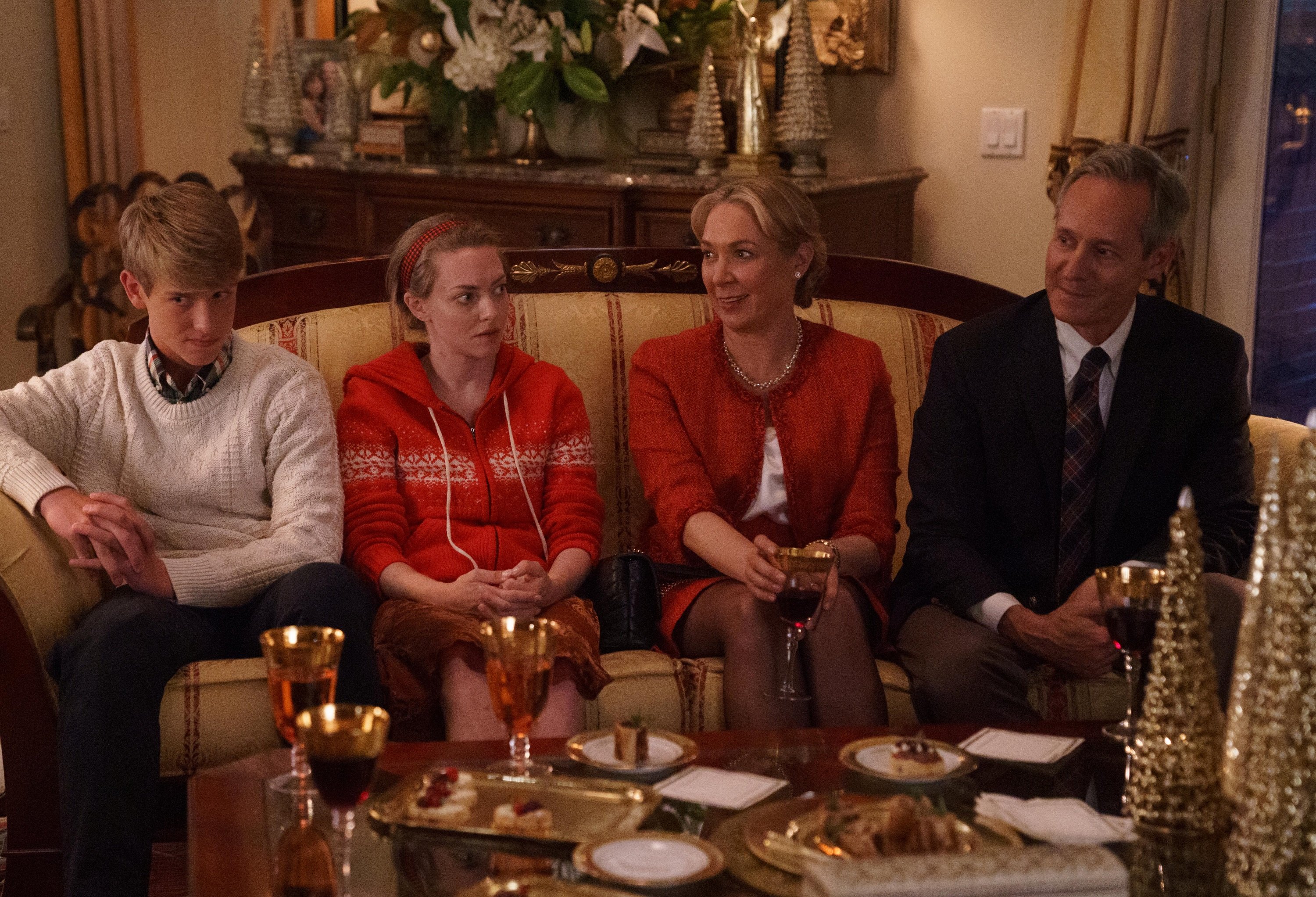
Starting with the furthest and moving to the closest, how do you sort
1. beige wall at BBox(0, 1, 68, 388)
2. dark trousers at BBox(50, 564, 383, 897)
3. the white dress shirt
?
beige wall at BBox(0, 1, 68, 388), the white dress shirt, dark trousers at BBox(50, 564, 383, 897)

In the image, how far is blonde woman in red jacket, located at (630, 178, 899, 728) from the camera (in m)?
2.38

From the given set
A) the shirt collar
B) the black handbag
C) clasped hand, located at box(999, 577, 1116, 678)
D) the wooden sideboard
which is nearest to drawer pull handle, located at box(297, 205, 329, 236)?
the wooden sideboard

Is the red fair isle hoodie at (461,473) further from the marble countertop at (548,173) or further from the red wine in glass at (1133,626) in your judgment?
the marble countertop at (548,173)

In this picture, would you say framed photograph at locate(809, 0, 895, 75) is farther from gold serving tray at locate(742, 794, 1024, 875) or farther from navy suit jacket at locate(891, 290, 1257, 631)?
gold serving tray at locate(742, 794, 1024, 875)

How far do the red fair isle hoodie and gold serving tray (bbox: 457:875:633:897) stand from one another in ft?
3.37

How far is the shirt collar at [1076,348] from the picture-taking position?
2.37m

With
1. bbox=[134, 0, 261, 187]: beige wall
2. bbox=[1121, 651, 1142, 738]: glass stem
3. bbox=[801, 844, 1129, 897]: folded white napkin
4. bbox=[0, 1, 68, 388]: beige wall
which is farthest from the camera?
bbox=[134, 0, 261, 187]: beige wall

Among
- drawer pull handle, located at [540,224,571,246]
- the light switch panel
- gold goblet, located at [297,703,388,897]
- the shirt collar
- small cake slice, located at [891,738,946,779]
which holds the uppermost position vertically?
the light switch panel

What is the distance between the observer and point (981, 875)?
121 centimetres

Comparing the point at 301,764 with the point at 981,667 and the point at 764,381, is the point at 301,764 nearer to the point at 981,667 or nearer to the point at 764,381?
the point at 981,667

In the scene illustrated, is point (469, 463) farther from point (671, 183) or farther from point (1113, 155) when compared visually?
point (671, 183)

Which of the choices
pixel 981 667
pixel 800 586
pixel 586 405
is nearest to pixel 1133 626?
pixel 800 586

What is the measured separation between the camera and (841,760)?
167 centimetres

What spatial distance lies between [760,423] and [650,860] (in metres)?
1.19
